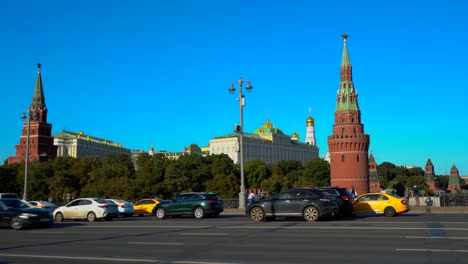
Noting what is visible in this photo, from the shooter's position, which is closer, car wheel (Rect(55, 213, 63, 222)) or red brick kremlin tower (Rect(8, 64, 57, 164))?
car wheel (Rect(55, 213, 63, 222))

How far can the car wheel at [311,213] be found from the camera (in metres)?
22.2

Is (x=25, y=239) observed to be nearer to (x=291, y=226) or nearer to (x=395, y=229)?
(x=291, y=226)

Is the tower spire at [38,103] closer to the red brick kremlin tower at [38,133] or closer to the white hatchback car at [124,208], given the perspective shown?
the red brick kremlin tower at [38,133]

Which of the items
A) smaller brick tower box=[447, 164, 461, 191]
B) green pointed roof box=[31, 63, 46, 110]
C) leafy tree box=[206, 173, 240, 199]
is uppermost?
green pointed roof box=[31, 63, 46, 110]

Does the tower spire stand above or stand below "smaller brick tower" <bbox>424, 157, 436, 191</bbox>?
above

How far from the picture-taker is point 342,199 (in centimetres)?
2420

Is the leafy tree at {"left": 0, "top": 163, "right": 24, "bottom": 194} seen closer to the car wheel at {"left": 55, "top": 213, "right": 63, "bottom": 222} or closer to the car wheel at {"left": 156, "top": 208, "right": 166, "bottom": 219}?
the car wheel at {"left": 55, "top": 213, "right": 63, "bottom": 222}

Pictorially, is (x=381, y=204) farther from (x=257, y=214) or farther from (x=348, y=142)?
(x=348, y=142)

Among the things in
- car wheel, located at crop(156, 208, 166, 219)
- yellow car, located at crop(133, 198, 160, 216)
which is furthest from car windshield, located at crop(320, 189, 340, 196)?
yellow car, located at crop(133, 198, 160, 216)

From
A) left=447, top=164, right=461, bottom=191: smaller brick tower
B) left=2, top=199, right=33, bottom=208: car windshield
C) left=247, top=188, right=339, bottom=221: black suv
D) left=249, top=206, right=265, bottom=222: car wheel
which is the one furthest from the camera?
left=447, top=164, right=461, bottom=191: smaller brick tower

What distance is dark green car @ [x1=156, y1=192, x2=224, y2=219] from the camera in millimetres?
27516

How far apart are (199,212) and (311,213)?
742 cm

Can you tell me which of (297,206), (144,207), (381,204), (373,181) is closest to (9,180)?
(144,207)

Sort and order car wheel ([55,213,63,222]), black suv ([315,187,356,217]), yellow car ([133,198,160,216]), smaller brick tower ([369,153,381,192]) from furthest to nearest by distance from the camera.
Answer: smaller brick tower ([369,153,381,192])
yellow car ([133,198,160,216])
car wheel ([55,213,63,222])
black suv ([315,187,356,217])
